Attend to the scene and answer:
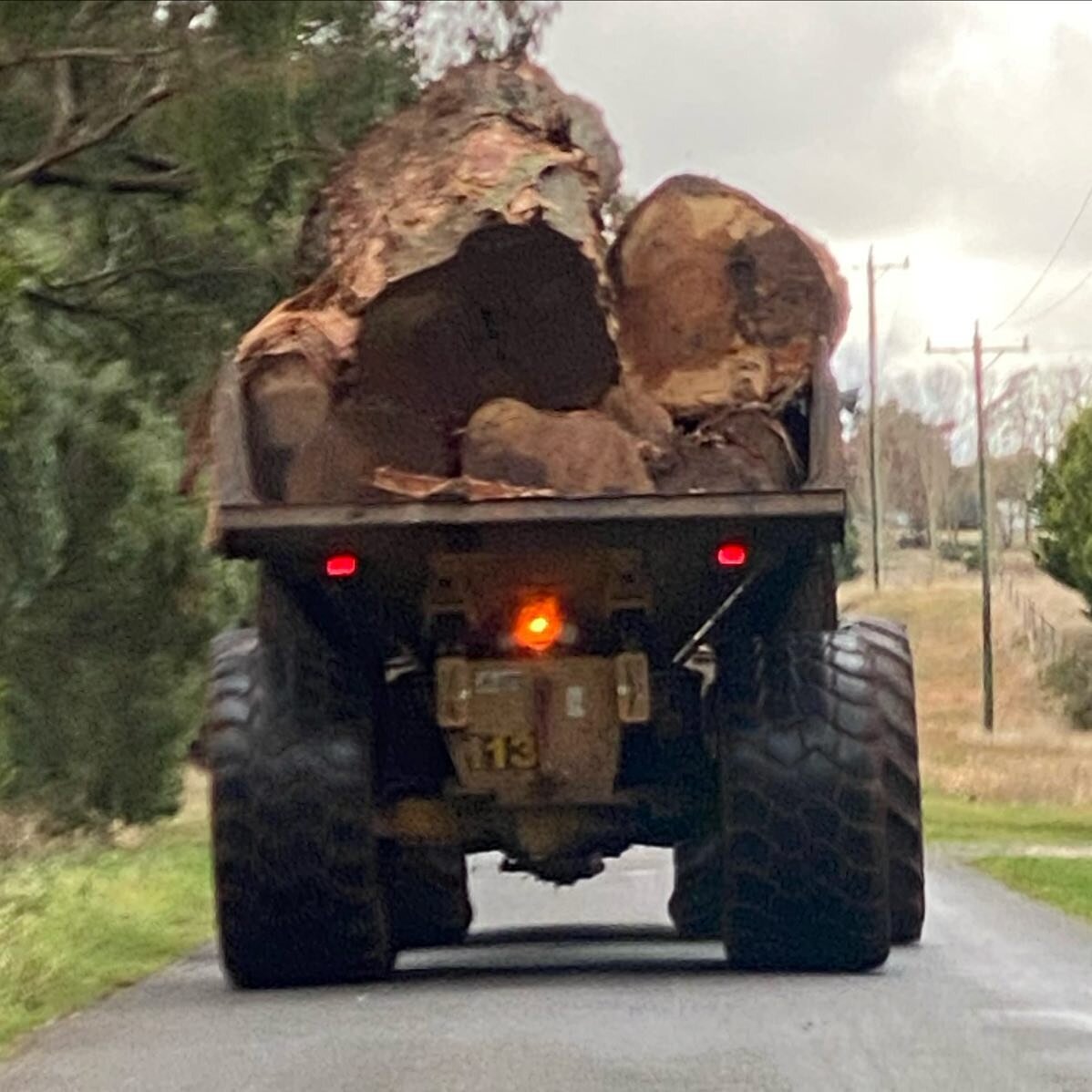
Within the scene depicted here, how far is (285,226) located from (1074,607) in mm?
51932

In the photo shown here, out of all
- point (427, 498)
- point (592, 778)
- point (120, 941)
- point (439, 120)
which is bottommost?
point (120, 941)

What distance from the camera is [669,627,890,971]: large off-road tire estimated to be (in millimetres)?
12133

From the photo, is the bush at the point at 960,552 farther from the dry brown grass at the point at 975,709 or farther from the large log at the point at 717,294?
the large log at the point at 717,294

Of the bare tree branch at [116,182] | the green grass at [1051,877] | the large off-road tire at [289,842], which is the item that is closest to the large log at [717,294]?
the large off-road tire at [289,842]

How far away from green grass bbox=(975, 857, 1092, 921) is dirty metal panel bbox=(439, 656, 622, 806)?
6.05 metres

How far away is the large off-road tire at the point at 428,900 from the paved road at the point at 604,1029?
0.62 feet

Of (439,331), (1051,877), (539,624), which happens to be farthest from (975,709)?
(439,331)

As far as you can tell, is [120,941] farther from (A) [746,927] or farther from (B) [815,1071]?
(B) [815,1071]

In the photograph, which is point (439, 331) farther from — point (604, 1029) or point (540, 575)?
point (604, 1029)

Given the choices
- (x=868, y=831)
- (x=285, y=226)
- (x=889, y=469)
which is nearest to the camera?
(x=868, y=831)

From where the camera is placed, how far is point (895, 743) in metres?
12.7

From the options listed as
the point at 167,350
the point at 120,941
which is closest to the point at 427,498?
the point at 120,941

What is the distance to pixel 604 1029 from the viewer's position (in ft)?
34.1

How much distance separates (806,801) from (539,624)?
1.28 m
